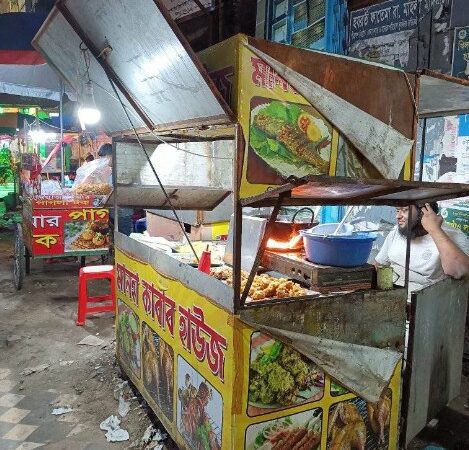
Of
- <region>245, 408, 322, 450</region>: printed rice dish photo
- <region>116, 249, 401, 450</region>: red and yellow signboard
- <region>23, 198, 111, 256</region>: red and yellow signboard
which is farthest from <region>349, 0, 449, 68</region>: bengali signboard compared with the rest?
<region>23, 198, 111, 256</region>: red and yellow signboard

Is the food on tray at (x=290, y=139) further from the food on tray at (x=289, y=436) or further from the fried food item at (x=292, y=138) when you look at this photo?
the food on tray at (x=289, y=436)

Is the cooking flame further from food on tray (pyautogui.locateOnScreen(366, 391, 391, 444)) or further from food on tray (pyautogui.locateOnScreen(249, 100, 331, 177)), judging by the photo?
food on tray (pyautogui.locateOnScreen(366, 391, 391, 444))

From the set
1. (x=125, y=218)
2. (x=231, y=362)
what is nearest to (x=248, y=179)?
(x=231, y=362)

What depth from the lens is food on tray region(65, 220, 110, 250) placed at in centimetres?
814

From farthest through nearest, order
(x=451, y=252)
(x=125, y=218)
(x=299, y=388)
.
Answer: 1. (x=125, y=218)
2. (x=451, y=252)
3. (x=299, y=388)

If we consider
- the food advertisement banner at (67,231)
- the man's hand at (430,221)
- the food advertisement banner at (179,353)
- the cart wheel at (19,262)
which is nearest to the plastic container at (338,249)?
the food advertisement banner at (179,353)

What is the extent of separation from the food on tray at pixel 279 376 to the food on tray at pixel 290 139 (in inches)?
44.6

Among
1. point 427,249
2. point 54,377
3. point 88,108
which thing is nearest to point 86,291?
point 54,377

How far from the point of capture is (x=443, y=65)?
5.39 meters

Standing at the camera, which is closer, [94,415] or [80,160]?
[94,415]

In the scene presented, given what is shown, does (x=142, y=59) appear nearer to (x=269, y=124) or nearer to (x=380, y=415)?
(x=269, y=124)

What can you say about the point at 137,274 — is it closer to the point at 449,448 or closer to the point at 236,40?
the point at 236,40

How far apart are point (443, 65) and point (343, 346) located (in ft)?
13.4

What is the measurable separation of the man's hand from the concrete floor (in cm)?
318
